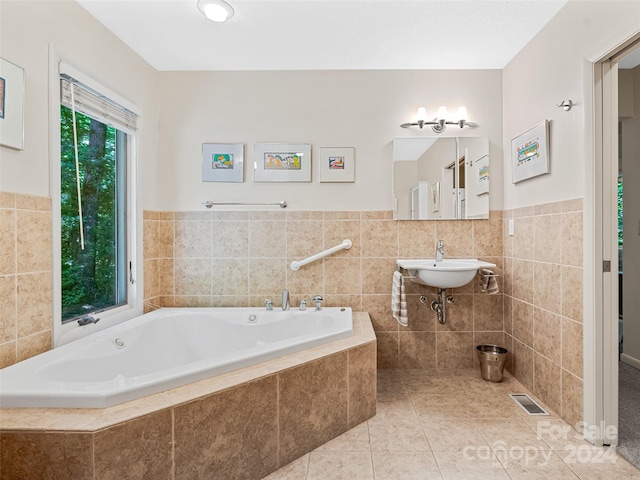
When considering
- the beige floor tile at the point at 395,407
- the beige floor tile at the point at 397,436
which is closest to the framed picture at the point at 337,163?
the beige floor tile at the point at 395,407

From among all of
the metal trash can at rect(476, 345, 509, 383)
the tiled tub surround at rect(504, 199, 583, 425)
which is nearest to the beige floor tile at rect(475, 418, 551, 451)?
the tiled tub surround at rect(504, 199, 583, 425)

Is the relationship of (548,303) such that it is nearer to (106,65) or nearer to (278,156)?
(278,156)

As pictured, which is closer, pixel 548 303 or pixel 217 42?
pixel 548 303

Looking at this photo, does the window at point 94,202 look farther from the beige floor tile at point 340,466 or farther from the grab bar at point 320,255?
the beige floor tile at point 340,466

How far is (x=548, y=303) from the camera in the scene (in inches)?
83.6

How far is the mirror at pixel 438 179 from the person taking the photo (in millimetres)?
2729

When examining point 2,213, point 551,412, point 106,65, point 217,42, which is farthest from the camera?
point 217,42

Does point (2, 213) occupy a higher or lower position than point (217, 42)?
lower

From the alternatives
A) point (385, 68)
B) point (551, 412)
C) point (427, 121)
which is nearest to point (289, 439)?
point (551, 412)

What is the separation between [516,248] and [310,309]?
60.5 inches

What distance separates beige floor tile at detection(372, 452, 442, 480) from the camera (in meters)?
1.54

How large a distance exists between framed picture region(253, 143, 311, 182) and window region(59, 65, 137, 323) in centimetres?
91

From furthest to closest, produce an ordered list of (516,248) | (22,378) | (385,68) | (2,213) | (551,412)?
(385,68) → (516,248) → (551,412) → (2,213) → (22,378)

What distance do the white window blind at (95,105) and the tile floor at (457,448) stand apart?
2151mm
